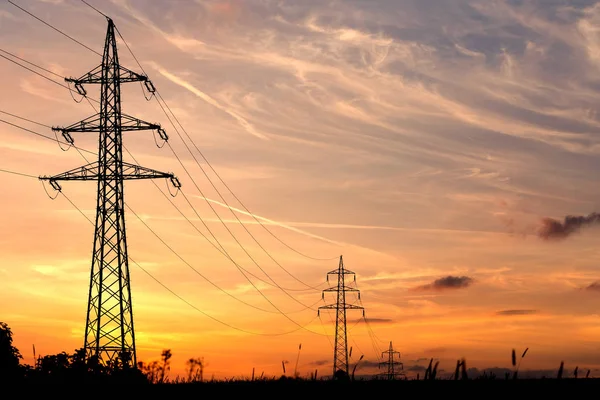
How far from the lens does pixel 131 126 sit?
181 ft

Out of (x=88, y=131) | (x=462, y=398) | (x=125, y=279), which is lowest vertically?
(x=462, y=398)

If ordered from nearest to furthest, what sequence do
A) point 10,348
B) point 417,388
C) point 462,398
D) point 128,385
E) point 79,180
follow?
point 462,398, point 417,388, point 128,385, point 10,348, point 79,180

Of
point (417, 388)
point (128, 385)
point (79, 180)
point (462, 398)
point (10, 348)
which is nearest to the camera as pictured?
point (462, 398)

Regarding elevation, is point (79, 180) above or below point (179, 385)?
above

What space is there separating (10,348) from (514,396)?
40750 mm

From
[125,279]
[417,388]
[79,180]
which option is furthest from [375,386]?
[79,180]

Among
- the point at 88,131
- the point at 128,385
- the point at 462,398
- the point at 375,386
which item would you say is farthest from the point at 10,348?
the point at 462,398

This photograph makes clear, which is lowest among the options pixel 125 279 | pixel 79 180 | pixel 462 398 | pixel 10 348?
pixel 462 398

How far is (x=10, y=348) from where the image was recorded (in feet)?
166

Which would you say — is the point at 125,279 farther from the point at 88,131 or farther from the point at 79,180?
the point at 88,131

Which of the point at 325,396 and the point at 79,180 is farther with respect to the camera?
the point at 79,180

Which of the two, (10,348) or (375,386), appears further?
(10,348)

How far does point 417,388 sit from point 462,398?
1.89 metres

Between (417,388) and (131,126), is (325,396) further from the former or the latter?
(131,126)
